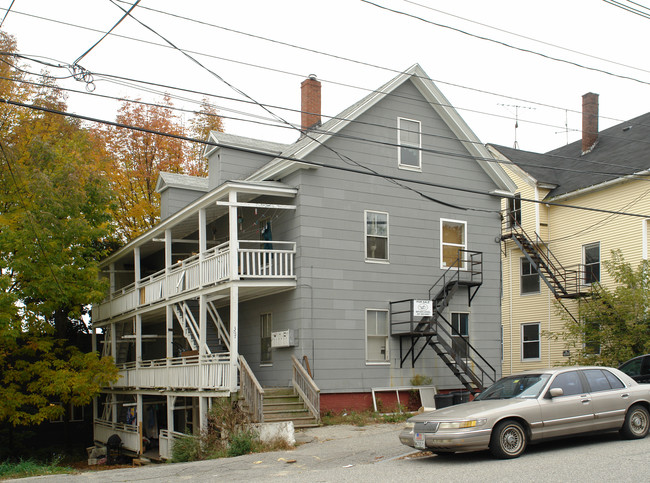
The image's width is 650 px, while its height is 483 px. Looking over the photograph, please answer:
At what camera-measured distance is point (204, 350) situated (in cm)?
2072

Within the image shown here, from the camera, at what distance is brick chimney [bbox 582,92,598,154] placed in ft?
104

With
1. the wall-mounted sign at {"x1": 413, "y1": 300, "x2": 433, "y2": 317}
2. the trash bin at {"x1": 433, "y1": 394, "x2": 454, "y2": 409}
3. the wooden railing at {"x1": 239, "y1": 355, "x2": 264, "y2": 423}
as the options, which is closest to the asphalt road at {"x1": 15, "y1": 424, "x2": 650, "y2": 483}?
the wooden railing at {"x1": 239, "y1": 355, "x2": 264, "y2": 423}

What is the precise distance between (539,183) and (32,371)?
2158cm

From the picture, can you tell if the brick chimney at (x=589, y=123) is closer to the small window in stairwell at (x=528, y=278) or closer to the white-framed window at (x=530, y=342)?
the small window in stairwell at (x=528, y=278)

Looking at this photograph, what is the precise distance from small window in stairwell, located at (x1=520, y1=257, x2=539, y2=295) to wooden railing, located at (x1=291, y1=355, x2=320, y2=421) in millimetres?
14881

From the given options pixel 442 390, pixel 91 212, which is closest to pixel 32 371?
pixel 91 212

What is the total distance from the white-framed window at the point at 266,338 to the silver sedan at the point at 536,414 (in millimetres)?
10015

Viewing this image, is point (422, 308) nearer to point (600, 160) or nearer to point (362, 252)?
point (362, 252)

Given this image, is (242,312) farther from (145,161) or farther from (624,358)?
(145,161)

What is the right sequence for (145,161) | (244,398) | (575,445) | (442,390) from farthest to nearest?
(145,161) < (442,390) < (244,398) < (575,445)

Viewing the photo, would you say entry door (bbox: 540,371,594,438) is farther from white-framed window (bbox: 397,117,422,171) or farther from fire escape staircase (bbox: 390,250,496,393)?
white-framed window (bbox: 397,117,422,171)

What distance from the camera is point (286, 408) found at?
18.8 m

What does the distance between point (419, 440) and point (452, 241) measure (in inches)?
496

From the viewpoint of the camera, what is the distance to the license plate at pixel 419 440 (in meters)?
12.1
